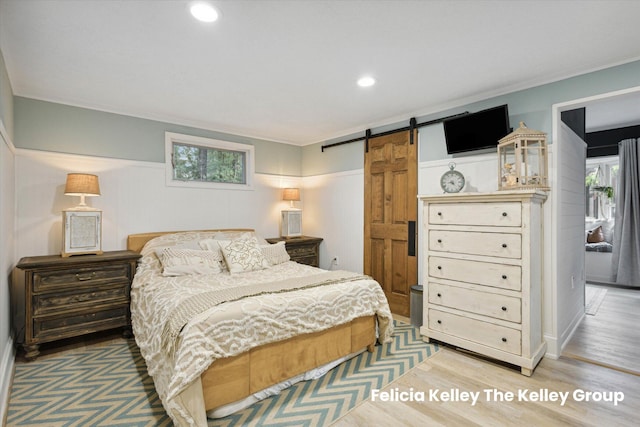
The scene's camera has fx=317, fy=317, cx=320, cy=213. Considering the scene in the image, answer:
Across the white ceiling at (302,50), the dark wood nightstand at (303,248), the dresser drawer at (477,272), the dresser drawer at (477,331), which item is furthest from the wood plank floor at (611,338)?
the dark wood nightstand at (303,248)

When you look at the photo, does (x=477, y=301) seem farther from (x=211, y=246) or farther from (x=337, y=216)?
(x=211, y=246)

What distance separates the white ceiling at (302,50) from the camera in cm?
184

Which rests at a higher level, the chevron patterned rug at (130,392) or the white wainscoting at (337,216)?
the white wainscoting at (337,216)

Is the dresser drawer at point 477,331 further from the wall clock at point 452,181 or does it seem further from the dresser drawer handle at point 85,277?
the dresser drawer handle at point 85,277

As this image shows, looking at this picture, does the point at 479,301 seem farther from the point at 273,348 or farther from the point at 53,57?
the point at 53,57

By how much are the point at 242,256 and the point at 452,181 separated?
2.31m

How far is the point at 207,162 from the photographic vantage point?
14.4 feet

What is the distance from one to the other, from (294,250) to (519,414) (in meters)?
3.18

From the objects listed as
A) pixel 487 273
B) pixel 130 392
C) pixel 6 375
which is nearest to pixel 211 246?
pixel 130 392

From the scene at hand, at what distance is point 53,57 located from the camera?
94.0 inches

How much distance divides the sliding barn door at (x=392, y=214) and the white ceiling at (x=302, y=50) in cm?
66

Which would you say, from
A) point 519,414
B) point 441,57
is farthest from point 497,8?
point 519,414

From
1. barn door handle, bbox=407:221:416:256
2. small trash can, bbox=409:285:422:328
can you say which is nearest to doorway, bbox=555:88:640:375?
small trash can, bbox=409:285:422:328

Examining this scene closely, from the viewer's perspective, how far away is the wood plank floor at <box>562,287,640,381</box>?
→ 272cm
